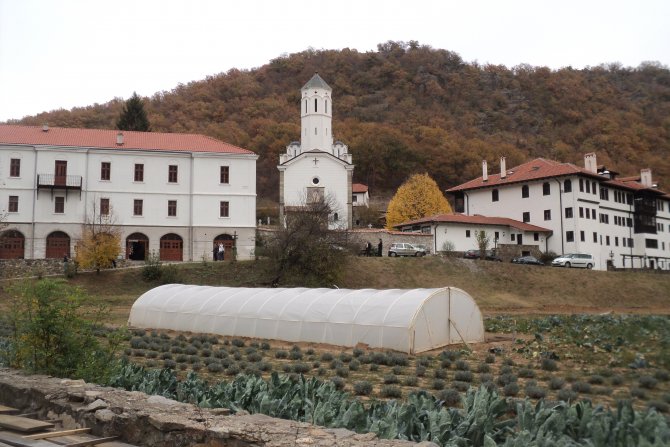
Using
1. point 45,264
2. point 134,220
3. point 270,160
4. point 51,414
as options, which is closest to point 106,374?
point 51,414

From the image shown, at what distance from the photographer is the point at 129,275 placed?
4322cm

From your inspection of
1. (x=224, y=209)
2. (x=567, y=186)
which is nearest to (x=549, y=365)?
(x=224, y=209)

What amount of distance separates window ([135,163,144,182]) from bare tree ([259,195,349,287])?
51.9ft

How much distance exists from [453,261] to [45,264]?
30.5 m

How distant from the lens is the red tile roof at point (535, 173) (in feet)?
191

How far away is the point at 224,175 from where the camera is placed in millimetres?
53562

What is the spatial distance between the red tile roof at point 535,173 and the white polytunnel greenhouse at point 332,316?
41066 mm

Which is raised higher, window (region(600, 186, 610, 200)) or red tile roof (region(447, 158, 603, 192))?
red tile roof (region(447, 158, 603, 192))

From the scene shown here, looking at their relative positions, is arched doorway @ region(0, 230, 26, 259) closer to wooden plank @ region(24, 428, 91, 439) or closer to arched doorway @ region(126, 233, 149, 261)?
arched doorway @ region(126, 233, 149, 261)

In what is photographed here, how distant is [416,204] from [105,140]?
34583mm

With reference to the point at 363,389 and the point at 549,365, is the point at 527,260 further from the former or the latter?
the point at 363,389

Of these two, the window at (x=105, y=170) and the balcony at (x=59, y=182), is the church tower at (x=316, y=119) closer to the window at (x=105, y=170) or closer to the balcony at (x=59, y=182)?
the window at (x=105, y=170)

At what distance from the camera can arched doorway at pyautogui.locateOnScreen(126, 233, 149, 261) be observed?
51.6 meters

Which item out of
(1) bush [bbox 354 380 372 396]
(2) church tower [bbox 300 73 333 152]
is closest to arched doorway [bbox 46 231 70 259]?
(2) church tower [bbox 300 73 333 152]
